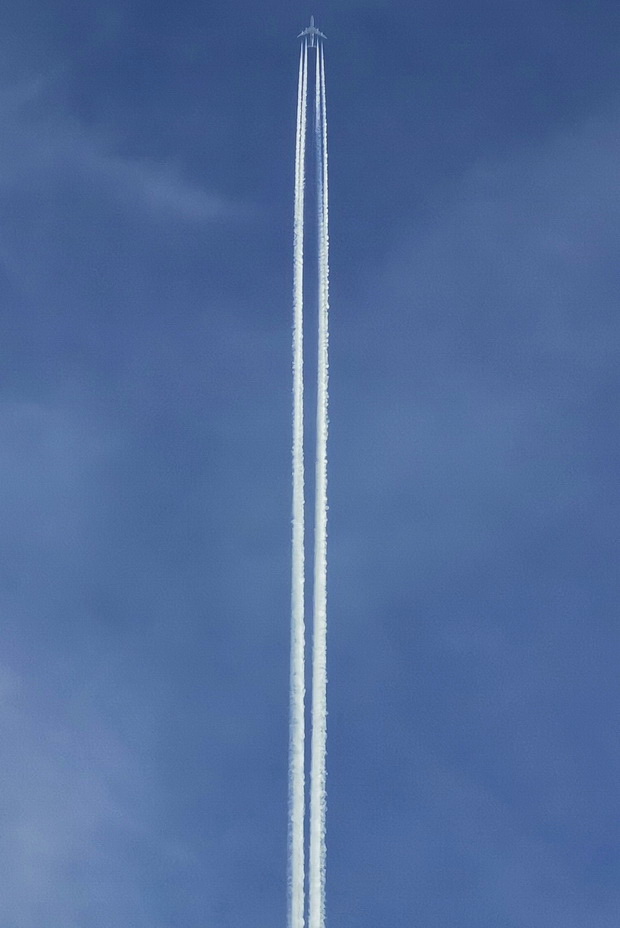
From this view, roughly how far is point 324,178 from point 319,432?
52.1 feet

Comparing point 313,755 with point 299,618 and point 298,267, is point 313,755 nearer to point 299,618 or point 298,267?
point 299,618

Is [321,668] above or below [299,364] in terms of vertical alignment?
below

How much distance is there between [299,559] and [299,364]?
37.1 feet

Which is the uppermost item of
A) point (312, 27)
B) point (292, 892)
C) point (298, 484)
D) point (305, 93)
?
point (312, 27)

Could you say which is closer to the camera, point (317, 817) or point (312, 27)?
point (317, 817)

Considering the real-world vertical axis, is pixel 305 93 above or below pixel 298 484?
above

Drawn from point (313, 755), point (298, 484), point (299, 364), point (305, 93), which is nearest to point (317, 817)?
point (313, 755)

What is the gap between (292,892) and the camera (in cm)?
8494

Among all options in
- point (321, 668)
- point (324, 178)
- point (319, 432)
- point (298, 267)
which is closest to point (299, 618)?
point (321, 668)

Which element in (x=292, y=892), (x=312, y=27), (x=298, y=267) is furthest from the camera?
(x=312, y=27)

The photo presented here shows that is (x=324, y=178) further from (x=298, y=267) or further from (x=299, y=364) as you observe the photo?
(x=299, y=364)

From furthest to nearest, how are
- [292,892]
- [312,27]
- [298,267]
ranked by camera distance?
[312,27], [298,267], [292,892]

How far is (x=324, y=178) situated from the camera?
92.4 m

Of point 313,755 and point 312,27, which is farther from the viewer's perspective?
point 312,27
